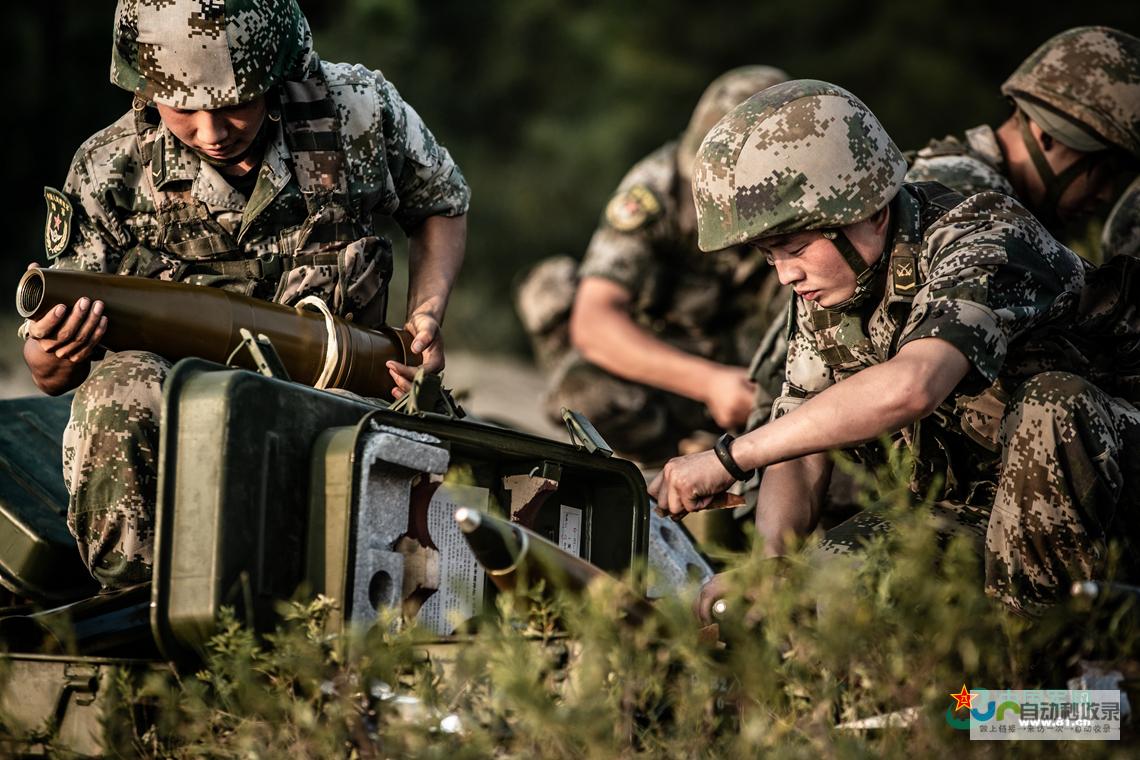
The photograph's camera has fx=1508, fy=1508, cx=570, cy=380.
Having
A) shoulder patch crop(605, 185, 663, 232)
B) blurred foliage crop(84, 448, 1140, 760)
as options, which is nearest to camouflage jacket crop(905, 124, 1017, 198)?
shoulder patch crop(605, 185, 663, 232)

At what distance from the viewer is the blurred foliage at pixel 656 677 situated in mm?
2680

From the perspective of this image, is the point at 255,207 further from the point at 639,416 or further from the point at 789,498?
the point at 639,416

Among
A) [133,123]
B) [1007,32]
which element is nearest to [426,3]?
[1007,32]

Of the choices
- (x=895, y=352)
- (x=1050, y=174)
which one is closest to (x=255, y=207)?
(x=895, y=352)

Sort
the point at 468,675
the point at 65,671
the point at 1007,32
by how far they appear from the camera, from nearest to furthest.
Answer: the point at 468,675, the point at 65,671, the point at 1007,32

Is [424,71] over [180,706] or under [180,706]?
over

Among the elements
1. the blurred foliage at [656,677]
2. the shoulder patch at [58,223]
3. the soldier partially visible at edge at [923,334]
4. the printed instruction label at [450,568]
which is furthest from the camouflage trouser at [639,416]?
the blurred foliage at [656,677]

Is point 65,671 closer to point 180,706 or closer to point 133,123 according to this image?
point 180,706

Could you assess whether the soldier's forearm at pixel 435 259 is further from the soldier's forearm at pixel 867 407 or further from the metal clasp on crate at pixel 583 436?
the soldier's forearm at pixel 867 407

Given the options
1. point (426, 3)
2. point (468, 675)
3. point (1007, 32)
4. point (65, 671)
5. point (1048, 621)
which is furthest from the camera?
point (426, 3)

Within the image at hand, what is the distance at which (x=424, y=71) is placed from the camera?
17.2m

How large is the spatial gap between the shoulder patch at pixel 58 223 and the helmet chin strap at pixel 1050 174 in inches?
133

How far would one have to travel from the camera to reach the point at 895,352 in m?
3.92

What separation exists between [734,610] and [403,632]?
640 mm
